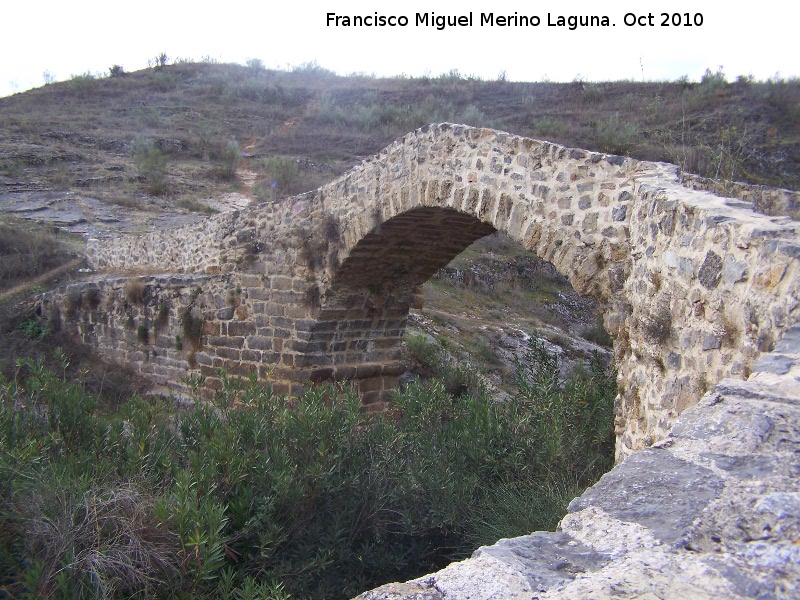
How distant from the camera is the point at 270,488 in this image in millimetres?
3998

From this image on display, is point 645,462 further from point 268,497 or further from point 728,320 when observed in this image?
point 268,497

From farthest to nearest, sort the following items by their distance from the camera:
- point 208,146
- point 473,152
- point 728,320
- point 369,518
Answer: point 208,146 → point 473,152 → point 369,518 → point 728,320

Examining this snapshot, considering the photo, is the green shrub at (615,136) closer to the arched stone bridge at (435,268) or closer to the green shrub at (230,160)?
the green shrub at (230,160)

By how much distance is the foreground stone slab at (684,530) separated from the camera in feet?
4.34

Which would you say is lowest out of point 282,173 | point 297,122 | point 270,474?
point 270,474

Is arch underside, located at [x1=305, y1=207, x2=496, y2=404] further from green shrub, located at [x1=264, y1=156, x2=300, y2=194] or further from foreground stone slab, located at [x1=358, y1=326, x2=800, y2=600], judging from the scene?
green shrub, located at [x1=264, y1=156, x2=300, y2=194]

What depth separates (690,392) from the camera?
3.45 metres

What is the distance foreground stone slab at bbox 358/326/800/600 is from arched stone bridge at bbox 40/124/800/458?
775mm

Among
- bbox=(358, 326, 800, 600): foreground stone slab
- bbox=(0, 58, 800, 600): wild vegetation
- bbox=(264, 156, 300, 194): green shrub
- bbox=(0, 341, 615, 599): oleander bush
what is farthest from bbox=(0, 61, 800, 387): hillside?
bbox=(358, 326, 800, 600): foreground stone slab

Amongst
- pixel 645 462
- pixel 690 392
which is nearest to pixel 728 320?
pixel 690 392

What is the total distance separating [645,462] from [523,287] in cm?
1627

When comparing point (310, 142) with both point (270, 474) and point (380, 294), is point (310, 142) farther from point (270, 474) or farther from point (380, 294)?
point (270, 474)

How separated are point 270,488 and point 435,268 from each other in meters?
4.90

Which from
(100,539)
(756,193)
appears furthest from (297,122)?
(100,539)
